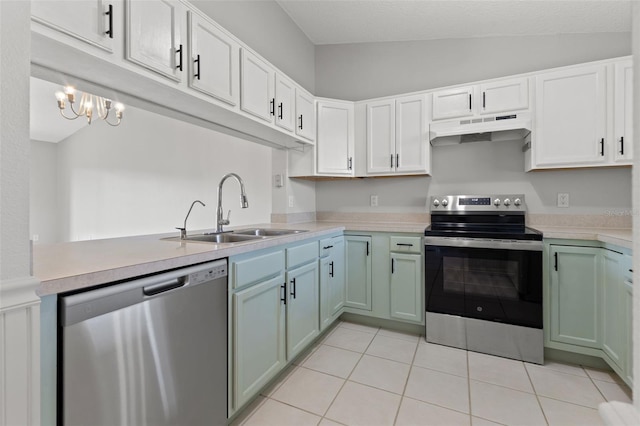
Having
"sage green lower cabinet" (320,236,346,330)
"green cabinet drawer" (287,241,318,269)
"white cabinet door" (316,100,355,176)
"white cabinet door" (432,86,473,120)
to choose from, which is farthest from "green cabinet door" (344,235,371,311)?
"white cabinet door" (432,86,473,120)

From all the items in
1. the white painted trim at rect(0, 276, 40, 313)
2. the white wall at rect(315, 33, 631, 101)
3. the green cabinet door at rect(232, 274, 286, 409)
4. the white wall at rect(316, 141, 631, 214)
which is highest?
the white wall at rect(315, 33, 631, 101)

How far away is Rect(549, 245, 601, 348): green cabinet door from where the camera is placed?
6.58 feet

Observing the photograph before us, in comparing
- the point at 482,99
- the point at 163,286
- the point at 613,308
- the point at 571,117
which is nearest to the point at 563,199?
the point at 571,117

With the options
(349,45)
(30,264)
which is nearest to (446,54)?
(349,45)

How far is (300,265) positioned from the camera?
2.06 meters

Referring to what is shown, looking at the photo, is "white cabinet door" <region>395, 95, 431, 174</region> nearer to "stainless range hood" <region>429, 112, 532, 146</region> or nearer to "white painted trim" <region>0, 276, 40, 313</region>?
"stainless range hood" <region>429, 112, 532, 146</region>

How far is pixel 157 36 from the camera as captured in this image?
1398mm

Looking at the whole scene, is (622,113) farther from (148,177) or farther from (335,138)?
(148,177)

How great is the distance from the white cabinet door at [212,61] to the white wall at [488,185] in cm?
180

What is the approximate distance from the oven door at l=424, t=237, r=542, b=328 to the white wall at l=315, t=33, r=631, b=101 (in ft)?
5.44

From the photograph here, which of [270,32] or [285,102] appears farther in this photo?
[270,32]

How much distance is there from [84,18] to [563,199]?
3.35m

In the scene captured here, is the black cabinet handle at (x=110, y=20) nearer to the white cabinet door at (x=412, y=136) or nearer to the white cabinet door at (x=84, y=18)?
the white cabinet door at (x=84, y=18)

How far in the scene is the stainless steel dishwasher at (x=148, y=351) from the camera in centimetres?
90
